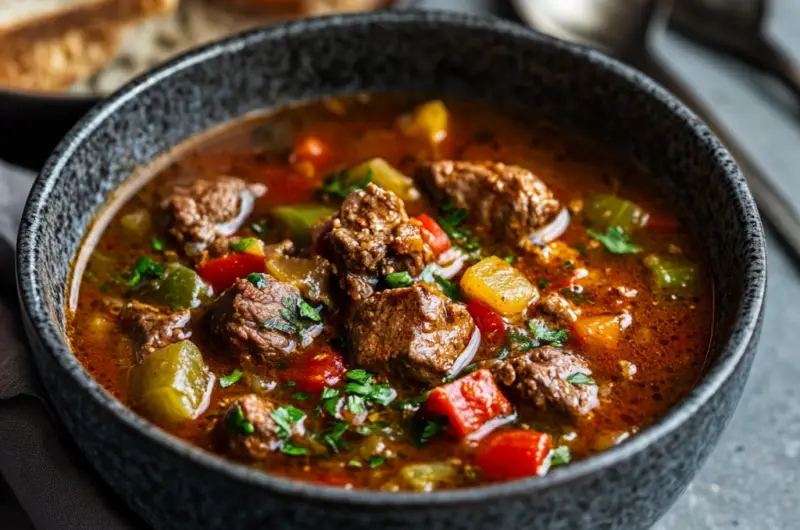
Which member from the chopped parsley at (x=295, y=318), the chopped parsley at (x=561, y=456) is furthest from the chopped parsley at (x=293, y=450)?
the chopped parsley at (x=561, y=456)

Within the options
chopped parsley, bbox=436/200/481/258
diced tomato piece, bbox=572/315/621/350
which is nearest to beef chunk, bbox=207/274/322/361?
chopped parsley, bbox=436/200/481/258

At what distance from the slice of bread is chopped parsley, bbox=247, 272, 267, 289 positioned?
2440 mm

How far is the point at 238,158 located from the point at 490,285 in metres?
1.36

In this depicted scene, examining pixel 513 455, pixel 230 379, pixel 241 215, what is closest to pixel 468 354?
pixel 513 455

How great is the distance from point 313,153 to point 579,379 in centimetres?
164

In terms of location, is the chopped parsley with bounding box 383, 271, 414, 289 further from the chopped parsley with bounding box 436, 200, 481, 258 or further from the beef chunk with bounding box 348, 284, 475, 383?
the chopped parsley with bounding box 436, 200, 481, 258

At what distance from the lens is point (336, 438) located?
3.18 m

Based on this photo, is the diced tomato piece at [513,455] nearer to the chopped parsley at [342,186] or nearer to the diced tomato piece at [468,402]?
the diced tomato piece at [468,402]

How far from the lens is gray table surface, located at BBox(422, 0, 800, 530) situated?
3904 millimetres

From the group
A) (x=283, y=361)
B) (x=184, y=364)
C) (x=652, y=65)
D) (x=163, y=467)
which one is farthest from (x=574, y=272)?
(x=652, y=65)

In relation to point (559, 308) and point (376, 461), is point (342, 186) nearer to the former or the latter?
point (559, 308)

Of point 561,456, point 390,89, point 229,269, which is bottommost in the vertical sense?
point 229,269

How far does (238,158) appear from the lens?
441cm

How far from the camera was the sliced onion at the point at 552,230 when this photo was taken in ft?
13.0
